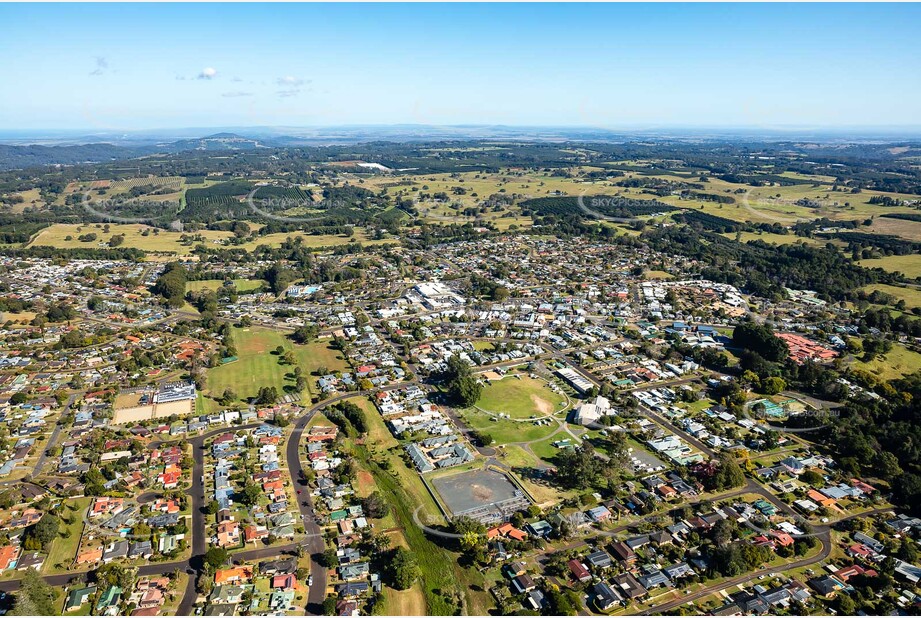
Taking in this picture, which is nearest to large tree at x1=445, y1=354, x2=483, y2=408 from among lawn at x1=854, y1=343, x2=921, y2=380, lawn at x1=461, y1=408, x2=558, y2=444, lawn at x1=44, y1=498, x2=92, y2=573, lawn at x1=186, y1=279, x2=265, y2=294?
lawn at x1=461, y1=408, x2=558, y2=444

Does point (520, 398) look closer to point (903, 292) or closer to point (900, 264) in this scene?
point (903, 292)

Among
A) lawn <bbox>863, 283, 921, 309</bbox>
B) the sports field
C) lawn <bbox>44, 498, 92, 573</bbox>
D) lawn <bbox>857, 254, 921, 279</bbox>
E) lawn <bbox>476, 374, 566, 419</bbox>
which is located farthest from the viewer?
lawn <bbox>857, 254, 921, 279</bbox>

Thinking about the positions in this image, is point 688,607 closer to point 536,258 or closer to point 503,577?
Result: point 503,577

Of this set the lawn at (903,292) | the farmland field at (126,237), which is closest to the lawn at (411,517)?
the lawn at (903,292)

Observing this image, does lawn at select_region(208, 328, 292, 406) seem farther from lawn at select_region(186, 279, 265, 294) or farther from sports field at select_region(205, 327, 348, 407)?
lawn at select_region(186, 279, 265, 294)

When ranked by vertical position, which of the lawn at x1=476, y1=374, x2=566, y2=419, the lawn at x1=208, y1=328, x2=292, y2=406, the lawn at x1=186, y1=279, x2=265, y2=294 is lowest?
the lawn at x1=476, y1=374, x2=566, y2=419

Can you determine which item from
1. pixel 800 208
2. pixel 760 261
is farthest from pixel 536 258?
pixel 800 208
